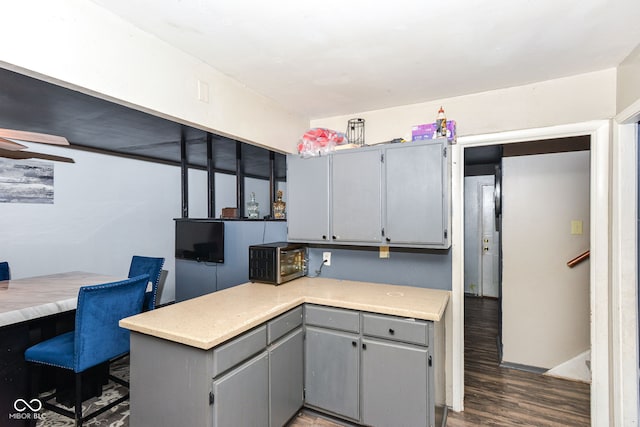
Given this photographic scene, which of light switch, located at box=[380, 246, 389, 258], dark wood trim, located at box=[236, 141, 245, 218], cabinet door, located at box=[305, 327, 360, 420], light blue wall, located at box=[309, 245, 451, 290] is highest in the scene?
dark wood trim, located at box=[236, 141, 245, 218]

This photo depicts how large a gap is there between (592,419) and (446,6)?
2.74m

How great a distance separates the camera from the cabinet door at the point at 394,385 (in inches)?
74.0

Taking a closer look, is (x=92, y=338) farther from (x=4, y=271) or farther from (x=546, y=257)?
(x=546, y=257)

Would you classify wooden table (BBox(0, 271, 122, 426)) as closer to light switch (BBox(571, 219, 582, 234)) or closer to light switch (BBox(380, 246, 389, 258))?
light switch (BBox(380, 246, 389, 258))

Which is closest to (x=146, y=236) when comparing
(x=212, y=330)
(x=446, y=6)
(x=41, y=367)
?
(x=41, y=367)

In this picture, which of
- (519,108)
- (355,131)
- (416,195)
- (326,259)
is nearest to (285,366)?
(326,259)

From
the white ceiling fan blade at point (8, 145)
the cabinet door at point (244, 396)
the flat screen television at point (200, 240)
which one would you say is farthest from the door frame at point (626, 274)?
the white ceiling fan blade at point (8, 145)

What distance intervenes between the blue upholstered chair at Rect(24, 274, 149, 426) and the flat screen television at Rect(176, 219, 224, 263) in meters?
1.36

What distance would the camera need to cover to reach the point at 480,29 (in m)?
1.60

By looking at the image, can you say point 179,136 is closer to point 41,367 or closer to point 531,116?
point 41,367

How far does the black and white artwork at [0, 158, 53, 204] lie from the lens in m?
3.50

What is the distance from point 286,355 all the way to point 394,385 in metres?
0.70

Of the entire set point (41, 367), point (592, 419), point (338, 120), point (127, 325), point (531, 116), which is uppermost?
point (338, 120)

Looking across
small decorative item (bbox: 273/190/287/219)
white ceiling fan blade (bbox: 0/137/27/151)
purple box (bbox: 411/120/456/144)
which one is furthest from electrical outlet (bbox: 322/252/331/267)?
white ceiling fan blade (bbox: 0/137/27/151)
